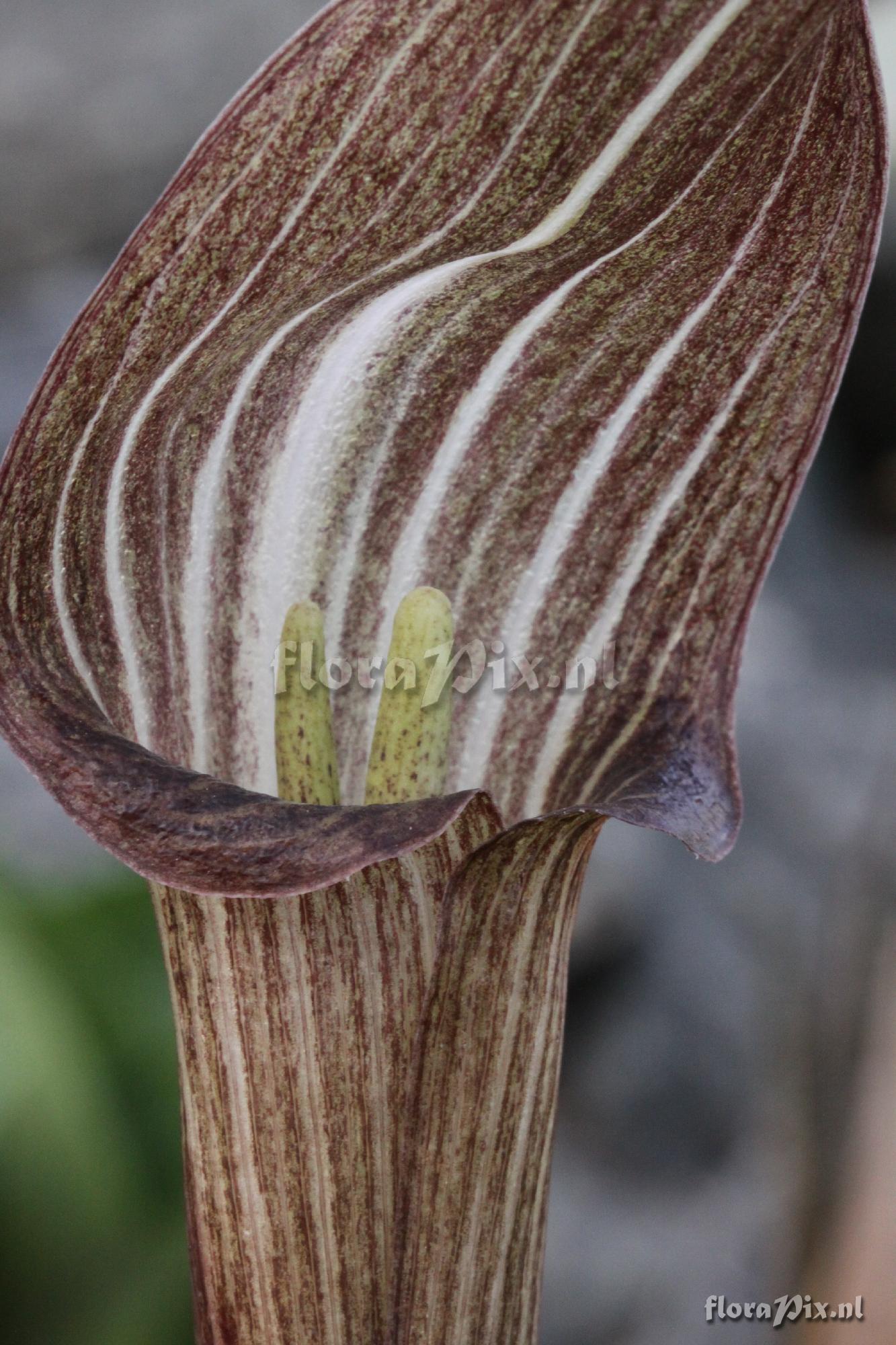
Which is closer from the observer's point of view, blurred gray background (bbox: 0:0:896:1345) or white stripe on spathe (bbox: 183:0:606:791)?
white stripe on spathe (bbox: 183:0:606:791)

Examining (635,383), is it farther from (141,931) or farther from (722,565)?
(141,931)

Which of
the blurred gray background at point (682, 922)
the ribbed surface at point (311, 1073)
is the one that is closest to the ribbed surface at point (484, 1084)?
the ribbed surface at point (311, 1073)

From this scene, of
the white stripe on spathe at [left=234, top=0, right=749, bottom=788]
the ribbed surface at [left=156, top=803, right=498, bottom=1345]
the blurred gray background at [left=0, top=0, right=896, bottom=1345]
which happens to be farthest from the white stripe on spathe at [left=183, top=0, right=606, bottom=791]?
the blurred gray background at [left=0, top=0, right=896, bottom=1345]

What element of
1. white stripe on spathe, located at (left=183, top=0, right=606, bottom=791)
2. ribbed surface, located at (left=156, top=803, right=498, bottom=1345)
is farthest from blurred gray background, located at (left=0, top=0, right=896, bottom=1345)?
ribbed surface, located at (left=156, top=803, right=498, bottom=1345)

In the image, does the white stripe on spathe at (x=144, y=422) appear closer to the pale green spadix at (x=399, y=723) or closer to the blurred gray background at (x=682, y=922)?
the pale green spadix at (x=399, y=723)

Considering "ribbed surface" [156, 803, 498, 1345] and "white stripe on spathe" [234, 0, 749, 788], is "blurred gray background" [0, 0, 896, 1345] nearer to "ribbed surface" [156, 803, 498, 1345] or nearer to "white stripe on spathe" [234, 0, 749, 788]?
"white stripe on spathe" [234, 0, 749, 788]

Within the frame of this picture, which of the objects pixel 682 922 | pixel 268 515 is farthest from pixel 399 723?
pixel 682 922

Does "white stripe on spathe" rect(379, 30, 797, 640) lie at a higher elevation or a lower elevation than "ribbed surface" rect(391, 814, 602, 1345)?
higher

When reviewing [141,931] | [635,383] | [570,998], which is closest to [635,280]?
[635,383]

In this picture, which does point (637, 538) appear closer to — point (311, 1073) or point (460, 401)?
point (460, 401)
